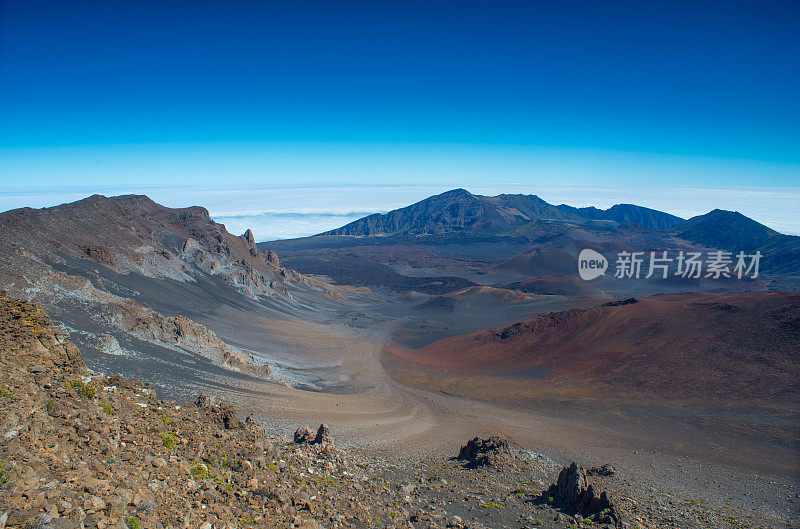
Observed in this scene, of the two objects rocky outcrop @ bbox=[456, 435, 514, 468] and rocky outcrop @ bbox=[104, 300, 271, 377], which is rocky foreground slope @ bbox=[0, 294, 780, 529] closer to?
rocky outcrop @ bbox=[456, 435, 514, 468]

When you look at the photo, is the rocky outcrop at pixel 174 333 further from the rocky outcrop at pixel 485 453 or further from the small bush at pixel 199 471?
the small bush at pixel 199 471

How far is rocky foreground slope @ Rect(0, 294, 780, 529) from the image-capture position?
6227 millimetres

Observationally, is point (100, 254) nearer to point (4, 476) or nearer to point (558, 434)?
point (558, 434)

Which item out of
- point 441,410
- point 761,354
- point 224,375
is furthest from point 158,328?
point 761,354

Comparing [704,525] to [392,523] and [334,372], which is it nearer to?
[392,523]

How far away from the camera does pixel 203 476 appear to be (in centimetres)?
855

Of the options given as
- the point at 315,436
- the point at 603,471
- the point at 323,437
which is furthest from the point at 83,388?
the point at 603,471

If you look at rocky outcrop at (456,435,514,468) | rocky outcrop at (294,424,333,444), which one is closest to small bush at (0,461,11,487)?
rocky outcrop at (294,424,333,444)

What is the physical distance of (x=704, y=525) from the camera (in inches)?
513

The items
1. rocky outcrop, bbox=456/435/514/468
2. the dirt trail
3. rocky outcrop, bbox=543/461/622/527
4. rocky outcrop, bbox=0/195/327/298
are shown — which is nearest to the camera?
rocky outcrop, bbox=543/461/622/527

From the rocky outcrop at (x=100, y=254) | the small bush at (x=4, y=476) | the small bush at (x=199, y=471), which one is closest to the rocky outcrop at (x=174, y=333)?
the rocky outcrop at (x=100, y=254)

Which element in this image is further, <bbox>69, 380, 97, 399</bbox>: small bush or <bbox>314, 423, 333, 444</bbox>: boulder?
<bbox>314, 423, 333, 444</bbox>: boulder

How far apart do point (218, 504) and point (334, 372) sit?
32688 mm

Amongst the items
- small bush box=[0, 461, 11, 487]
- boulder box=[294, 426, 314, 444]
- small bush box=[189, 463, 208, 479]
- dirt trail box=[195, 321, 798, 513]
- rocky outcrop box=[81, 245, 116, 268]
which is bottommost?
dirt trail box=[195, 321, 798, 513]
